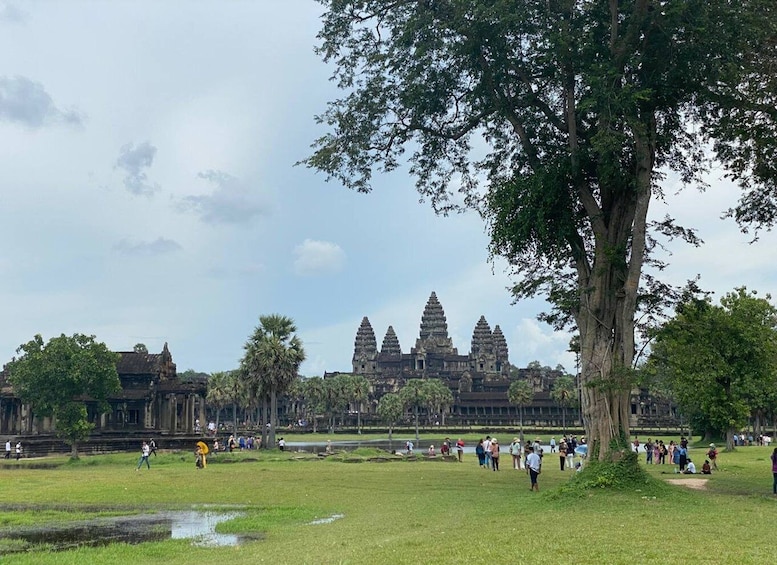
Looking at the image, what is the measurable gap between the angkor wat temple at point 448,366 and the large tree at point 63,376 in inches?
3657

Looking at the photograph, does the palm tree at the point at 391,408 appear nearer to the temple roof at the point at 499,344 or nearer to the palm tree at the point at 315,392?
the palm tree at the point at 315,392

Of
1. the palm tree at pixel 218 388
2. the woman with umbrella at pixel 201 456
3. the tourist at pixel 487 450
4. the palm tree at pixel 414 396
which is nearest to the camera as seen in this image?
the tourist at pixel 487 450

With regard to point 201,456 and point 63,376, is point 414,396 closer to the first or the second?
point 63,376

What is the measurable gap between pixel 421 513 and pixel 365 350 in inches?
6646

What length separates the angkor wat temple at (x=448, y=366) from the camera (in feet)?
465

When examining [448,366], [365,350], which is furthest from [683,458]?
[365,350]

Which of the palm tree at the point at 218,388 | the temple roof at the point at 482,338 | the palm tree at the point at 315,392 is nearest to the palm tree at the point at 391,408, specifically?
the palm tree at the point at 315,392

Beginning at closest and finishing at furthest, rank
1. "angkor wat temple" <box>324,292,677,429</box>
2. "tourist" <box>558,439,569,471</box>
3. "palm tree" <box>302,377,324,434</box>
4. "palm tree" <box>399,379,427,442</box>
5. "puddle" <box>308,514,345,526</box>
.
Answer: "puddle" <box>308,514,345,526</box>, "tourist" <box>558,439,569,471</box>, "palm tree" <box>399,379,427,442</box>, "palm tree" <box>302,377,324,434</box>, "angkor wat temple" <box>324,292,677,429</box>

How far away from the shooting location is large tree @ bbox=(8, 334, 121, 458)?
49.0 m

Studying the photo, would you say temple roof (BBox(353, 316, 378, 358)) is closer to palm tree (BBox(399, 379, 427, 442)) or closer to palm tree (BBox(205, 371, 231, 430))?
palm tree (BBox(399, 379, 427, 442))

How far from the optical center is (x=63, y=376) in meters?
49.2

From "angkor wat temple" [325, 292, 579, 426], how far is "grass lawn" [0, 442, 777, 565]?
105461 mm

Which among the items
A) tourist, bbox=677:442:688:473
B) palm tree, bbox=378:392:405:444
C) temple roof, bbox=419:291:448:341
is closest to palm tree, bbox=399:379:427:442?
palm tree, bbox=378:392:405:444

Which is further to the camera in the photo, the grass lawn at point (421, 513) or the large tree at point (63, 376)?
the large tree at point (63, 376)
